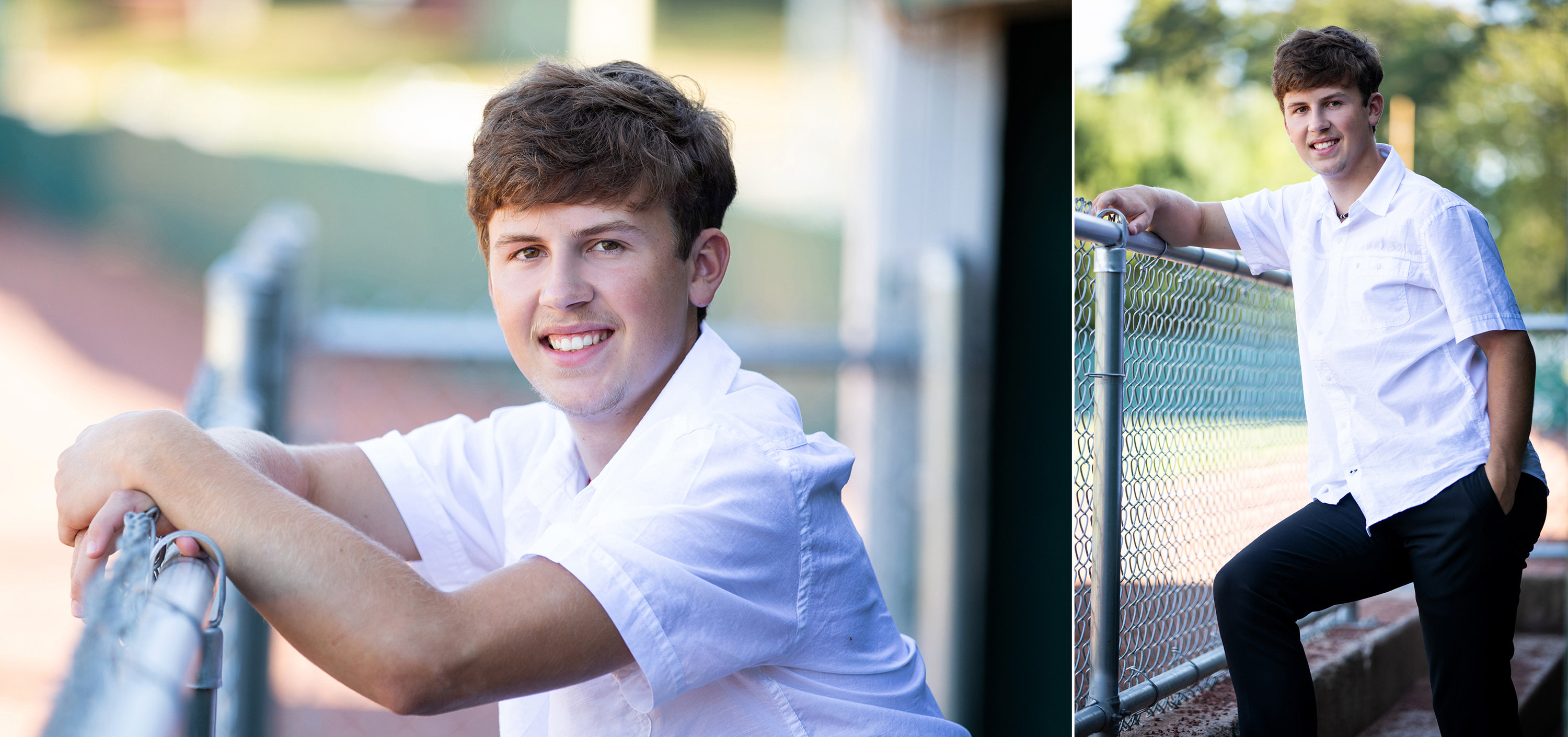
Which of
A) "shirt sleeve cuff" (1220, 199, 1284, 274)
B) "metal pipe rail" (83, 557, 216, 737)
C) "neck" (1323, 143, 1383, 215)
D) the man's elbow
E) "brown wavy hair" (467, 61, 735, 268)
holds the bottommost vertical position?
the man's elbow

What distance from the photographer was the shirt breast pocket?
1.88 ft

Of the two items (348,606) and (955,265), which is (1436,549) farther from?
(955,265)

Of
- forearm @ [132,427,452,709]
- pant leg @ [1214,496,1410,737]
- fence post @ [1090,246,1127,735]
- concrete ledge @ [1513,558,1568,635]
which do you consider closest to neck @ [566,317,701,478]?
forearm @ [132,427,452,709]

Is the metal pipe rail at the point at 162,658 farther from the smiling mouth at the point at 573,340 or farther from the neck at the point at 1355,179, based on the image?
the neck at the point at 1355,179

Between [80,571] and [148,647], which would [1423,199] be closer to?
[148,647]

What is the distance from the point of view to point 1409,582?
1.89 feet

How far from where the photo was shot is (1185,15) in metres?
0.66

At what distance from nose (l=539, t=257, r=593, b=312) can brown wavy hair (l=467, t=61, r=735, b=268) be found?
5 cm

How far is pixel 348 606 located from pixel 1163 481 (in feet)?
1.58

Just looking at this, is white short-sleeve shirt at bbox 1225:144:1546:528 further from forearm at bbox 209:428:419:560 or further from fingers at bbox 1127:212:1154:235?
forearm at bbox 209:428:419:560

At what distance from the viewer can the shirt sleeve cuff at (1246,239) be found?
0.63 metres

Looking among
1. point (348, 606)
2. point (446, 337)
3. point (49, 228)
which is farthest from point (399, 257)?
point (348, 606)

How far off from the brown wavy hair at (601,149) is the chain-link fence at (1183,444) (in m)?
0.42

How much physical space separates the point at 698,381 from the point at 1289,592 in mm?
525
